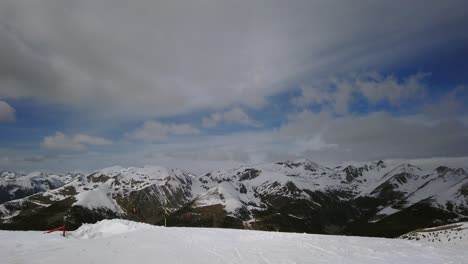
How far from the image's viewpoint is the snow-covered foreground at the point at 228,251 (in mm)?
15031

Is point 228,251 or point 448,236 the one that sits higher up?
point 228,251

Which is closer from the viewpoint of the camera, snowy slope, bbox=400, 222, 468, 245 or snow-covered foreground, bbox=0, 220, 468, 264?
snow-covered foreground, bbox=0, 220, 468, 264

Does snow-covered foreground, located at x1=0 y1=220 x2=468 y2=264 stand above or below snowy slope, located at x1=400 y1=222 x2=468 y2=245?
above

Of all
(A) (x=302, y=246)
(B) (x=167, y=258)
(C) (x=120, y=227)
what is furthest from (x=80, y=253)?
(C) (x=120, y=227)

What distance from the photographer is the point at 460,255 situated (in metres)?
16.0

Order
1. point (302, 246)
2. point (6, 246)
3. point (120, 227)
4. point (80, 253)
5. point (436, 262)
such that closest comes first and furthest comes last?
point (436, 262), point (80, 253), point (6, 246), point (302, 246), point (120, 227)

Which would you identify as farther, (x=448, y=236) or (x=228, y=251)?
(x=448, y=236)

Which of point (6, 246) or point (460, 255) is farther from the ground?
point (6, 246)

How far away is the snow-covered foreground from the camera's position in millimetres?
15031

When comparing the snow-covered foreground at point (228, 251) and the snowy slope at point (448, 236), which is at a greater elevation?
the snow-covered foreground at point (228, 251)

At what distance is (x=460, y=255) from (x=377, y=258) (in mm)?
5312

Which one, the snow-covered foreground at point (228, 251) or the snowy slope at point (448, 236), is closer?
the snow-covered foreground at point (228, 251)

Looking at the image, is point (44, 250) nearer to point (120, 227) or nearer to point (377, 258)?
point (120, 227)

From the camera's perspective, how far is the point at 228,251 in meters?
17.3
